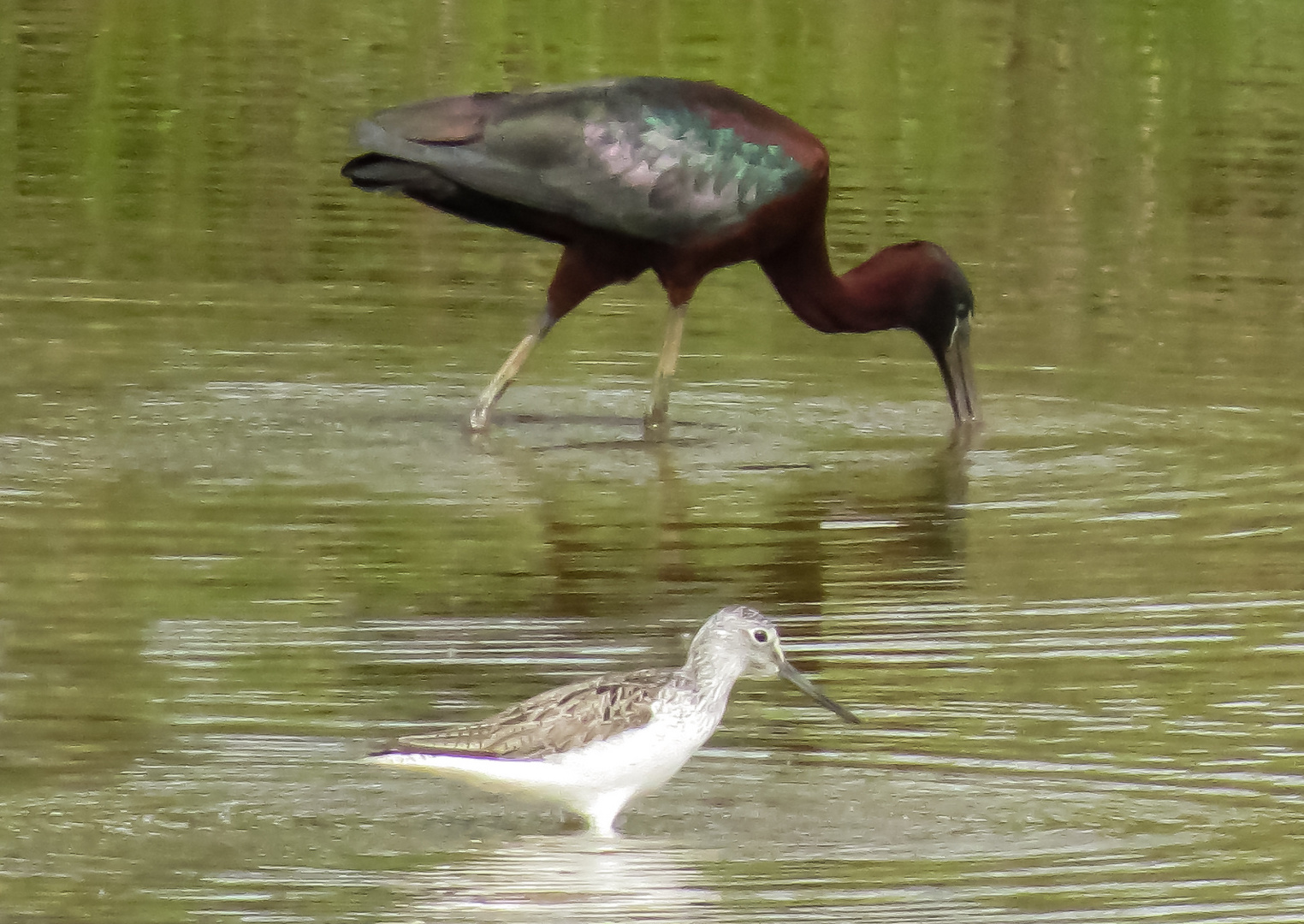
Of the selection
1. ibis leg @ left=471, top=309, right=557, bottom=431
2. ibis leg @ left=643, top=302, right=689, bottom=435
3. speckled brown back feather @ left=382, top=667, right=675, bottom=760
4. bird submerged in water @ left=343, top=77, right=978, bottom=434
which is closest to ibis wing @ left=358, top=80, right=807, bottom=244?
bird submerged in water @ left=343, top=77, right=978, bottom=434

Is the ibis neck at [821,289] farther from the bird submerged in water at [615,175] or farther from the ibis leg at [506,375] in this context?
the ibis leg at [506,375]

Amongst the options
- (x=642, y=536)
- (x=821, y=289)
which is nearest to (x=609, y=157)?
(x=821, y=289)

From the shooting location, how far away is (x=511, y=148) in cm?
1122

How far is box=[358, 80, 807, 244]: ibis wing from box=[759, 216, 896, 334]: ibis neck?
451 millimetres

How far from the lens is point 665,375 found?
1140 cm

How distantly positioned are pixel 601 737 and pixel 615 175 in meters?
4.98

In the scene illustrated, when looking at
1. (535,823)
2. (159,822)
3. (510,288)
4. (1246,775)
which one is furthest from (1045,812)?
(510,288)

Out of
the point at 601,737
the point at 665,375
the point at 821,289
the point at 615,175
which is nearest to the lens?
the point at 601,737

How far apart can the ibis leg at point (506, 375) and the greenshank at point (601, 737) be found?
4.63m

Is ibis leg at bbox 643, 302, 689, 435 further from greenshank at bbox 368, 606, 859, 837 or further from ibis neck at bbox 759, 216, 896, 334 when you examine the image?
greenshank at bbox 368, 606, 859, 837

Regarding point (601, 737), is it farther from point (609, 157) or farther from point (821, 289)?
point (821, 289)

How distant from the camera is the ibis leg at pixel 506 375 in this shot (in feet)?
37.4

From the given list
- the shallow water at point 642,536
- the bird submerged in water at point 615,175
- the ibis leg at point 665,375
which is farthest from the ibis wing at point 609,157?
the shallow water at point 642,536

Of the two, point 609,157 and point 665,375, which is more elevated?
point 609,157
